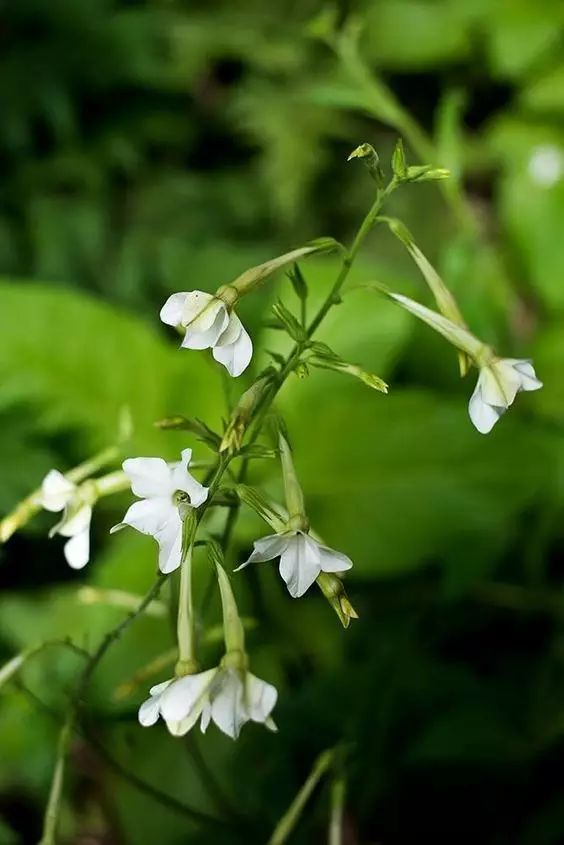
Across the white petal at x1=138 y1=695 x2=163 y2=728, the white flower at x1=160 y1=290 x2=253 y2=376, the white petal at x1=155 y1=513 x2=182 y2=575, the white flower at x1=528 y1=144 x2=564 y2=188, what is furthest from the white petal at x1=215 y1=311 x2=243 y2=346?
the white flower at x1=528 y1=144 x2=564 y2=188

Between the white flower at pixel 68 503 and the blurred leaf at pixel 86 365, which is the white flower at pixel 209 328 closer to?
the white flower at pixel 68 503

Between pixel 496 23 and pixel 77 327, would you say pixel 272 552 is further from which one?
pixel 496 23

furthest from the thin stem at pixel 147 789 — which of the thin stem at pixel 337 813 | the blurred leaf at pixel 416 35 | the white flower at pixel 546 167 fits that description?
the blurred leaf at pixel 416 35

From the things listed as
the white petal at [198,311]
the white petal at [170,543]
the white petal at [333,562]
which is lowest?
the white petal at [333,562]

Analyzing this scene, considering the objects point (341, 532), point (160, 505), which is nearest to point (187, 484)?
point (160, 505)

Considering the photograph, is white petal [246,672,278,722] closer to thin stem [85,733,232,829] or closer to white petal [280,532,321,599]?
white petal [280,532,321,599]

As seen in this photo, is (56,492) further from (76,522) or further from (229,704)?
(229,704)

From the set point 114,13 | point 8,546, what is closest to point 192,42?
point 114,13
